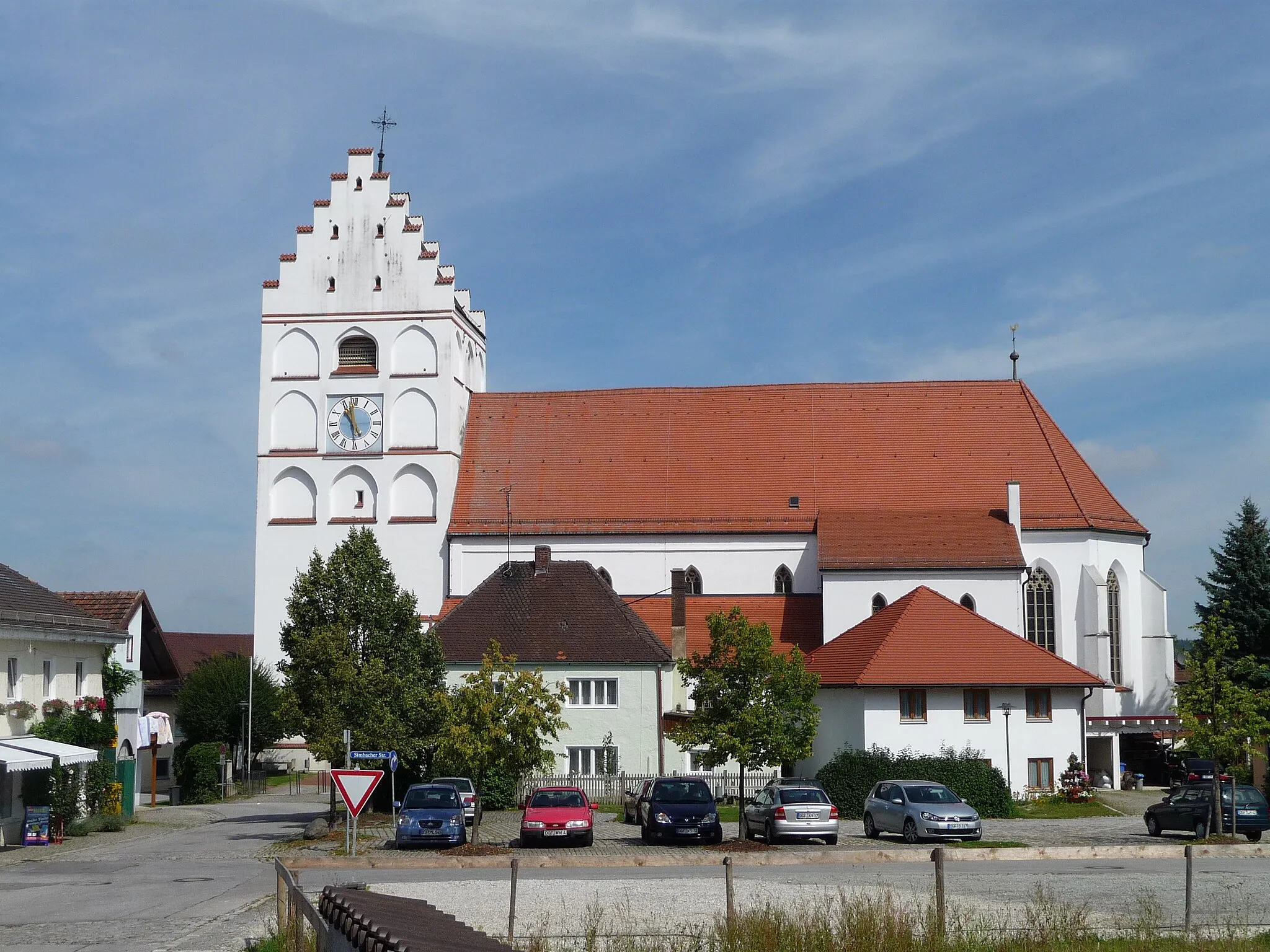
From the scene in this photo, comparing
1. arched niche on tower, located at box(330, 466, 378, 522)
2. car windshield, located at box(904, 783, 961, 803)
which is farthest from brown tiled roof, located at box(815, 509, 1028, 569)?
car windshield, located at box(904, 783, 961, 803)

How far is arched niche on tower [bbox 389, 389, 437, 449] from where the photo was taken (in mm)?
54594

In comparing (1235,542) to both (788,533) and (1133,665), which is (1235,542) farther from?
(788,533)

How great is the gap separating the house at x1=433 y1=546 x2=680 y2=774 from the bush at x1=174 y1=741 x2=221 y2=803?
10.8 metres

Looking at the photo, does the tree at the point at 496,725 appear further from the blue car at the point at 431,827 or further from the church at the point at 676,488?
the church at the point at 676,488

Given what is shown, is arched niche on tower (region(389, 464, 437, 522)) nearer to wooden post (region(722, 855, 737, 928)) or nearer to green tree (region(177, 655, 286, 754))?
green tree (region(177, 655, 286, 754))

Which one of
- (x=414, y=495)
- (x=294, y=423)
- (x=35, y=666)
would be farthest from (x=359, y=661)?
(x=294, y=423)

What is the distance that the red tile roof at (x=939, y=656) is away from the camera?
40.6 metres

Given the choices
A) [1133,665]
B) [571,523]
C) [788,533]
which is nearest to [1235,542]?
[1133,665]

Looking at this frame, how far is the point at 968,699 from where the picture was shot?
40875mm

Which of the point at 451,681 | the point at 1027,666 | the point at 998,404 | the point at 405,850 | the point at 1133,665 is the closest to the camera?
the point at 405,850

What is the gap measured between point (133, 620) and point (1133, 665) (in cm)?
3510

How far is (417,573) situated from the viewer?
5366 centimetres

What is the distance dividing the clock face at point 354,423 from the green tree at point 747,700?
27.9 m

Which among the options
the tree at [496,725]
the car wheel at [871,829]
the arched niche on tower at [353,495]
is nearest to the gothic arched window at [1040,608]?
the car wheel at [871,829]
